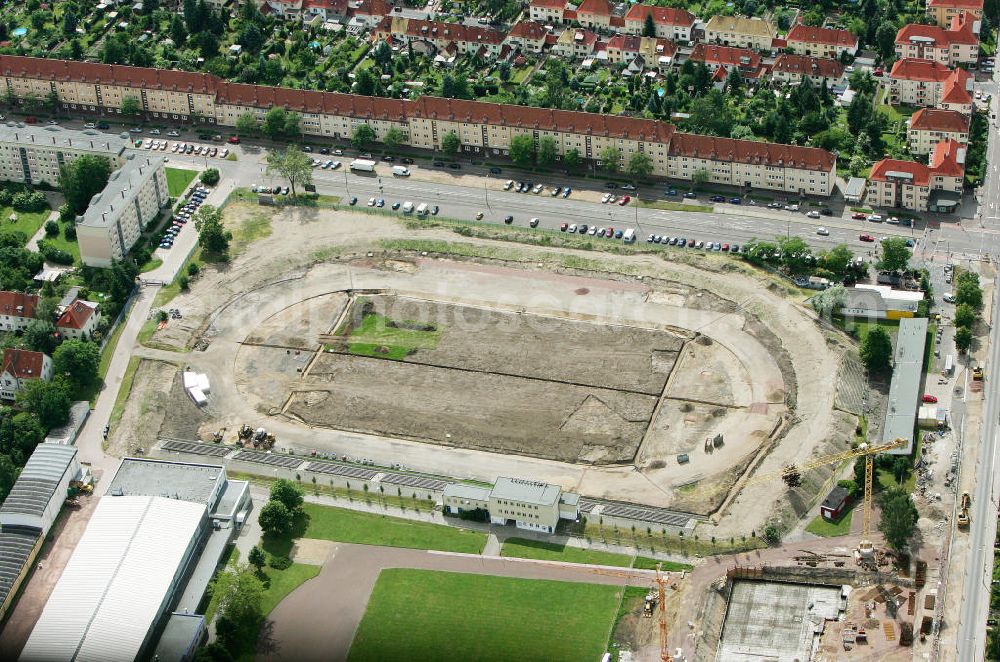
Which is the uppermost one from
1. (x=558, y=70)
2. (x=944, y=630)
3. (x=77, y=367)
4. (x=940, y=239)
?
(x=558, y=70)

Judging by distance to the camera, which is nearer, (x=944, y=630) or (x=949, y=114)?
(x=944, y=630)

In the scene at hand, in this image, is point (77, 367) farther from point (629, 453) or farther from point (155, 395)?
point (629, 453)

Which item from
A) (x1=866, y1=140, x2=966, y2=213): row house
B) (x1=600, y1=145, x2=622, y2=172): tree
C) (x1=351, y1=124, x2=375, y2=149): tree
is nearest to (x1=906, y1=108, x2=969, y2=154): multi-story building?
(x1=866, y1=140, x2=966, y2=213): row house

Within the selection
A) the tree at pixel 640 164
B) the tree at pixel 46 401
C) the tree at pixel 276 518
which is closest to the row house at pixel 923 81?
the tree at pixel 640 164

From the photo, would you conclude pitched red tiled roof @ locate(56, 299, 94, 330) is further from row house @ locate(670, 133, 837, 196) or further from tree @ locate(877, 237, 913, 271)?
tree @ locate(877, 237, 913, 271)

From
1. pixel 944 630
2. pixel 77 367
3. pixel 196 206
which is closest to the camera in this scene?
pixel 944 630

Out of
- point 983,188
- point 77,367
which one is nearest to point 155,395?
point 77,367

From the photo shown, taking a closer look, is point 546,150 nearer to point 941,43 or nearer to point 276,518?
point 941,43

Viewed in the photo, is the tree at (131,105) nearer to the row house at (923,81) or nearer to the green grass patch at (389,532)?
the green grass patch at (389,532)
